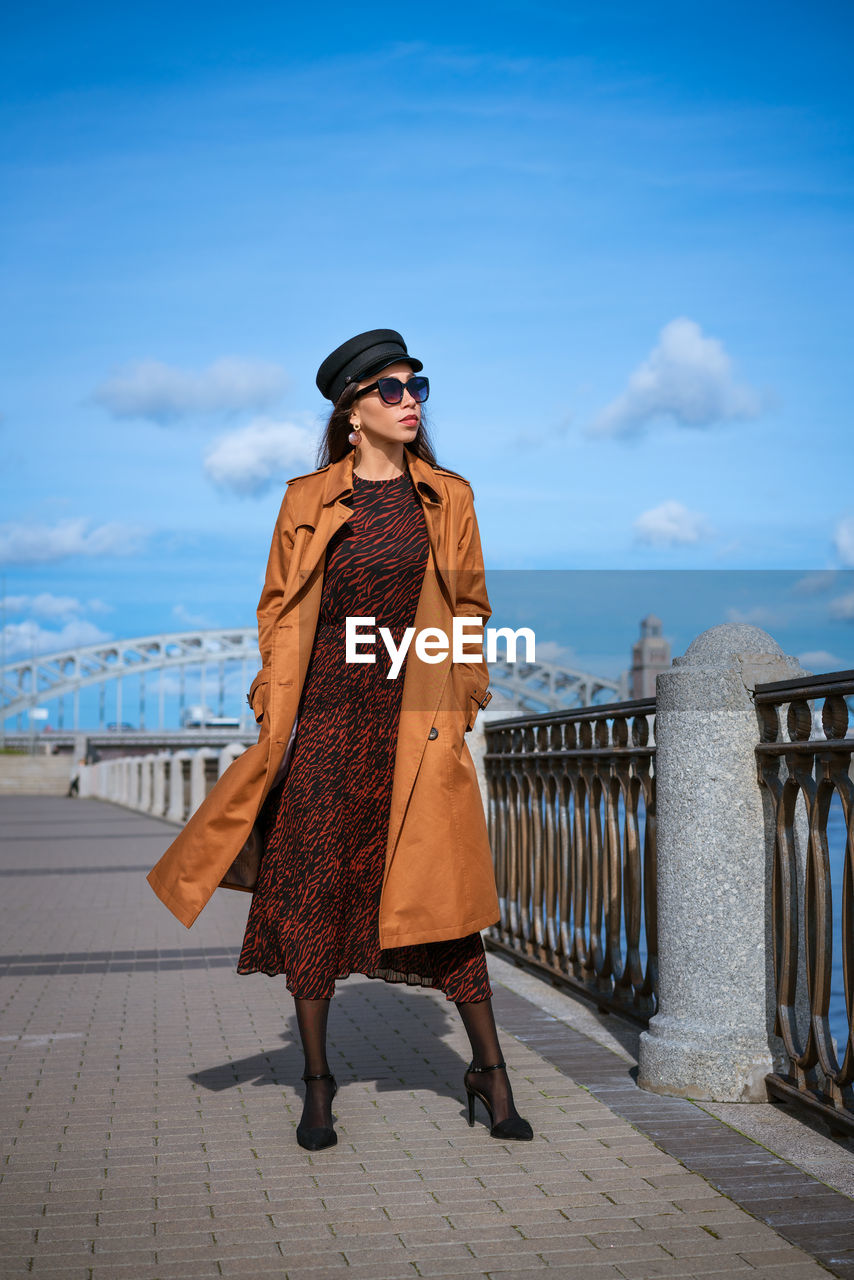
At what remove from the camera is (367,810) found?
3502 mm

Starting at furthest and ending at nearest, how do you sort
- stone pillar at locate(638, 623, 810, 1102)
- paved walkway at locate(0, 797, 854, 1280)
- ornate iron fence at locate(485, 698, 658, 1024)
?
ornate iron fence at locate(485, 698, 658, 1024), stone pillar at locate(638, 623, 810, 1102), paved walkway at locate(0, 797, 854, 1280)

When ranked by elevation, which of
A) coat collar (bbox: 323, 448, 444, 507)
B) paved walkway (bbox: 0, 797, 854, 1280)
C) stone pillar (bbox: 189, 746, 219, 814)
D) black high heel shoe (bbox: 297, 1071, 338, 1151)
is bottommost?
paved walkway (bbox: 0, 797, 854, 1280)

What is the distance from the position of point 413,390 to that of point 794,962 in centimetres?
185

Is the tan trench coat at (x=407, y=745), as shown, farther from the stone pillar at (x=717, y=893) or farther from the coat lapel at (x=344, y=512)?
the stone pillar at (x=717, y=893)

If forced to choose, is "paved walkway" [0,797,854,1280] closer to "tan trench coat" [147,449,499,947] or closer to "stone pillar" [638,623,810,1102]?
"stone pillar" [638,623,810,1102]

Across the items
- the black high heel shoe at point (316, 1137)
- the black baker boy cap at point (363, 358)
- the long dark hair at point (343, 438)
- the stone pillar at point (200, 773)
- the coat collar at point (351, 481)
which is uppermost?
the black baker boy cap at point (363, 358)

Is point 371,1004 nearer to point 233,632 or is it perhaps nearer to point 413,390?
point 413,390

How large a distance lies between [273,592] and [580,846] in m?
2.28

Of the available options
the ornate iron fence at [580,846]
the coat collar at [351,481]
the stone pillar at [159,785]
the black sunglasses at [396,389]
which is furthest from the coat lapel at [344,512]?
the stone pillar at [159,785]

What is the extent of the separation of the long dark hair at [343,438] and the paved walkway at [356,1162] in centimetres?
181

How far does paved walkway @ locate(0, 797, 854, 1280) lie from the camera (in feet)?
8.58

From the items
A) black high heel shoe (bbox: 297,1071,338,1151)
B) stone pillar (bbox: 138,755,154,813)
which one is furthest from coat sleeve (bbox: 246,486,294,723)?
stone pillar (bbox: 138,755,154,813)

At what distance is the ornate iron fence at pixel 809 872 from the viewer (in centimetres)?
326

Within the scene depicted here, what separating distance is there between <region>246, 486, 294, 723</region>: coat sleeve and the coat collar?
0.38ft
